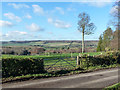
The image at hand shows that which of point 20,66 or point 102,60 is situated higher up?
point 20,66

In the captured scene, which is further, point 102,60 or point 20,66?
point 102,60

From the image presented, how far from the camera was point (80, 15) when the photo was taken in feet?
91.2

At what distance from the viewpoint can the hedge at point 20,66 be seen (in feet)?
31.1

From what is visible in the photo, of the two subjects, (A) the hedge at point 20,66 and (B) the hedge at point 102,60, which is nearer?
(A) the hedge at point 20,66

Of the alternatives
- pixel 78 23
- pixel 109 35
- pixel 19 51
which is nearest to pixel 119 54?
pixel 78 23

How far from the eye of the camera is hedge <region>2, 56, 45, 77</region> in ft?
31.1

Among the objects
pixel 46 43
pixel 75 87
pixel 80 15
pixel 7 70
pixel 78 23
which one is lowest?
pixel 75 87

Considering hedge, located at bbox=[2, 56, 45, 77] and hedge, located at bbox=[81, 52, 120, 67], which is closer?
hedge, located at bbox=[2, 56, 45, 77]

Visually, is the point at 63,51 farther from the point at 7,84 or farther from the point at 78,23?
the point at 7,84

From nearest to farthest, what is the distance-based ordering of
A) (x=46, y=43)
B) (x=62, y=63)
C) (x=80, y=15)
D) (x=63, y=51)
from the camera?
(x=62, y=63) → (x=46, y=43) → (x=80, y=15) → (x=63, y=51)

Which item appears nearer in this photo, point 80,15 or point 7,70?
point 7,70

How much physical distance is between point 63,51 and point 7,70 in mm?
21334

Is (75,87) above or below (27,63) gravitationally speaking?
below

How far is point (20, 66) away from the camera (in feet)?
32.9
